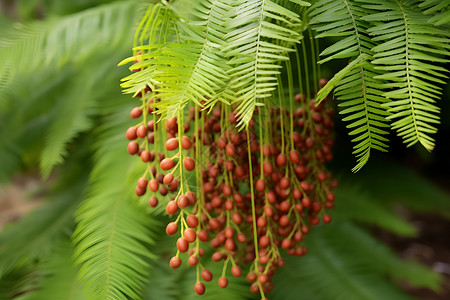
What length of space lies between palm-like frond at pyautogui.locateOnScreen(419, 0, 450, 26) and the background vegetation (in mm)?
467

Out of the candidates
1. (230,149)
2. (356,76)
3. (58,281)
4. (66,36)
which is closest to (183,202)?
(230,149)

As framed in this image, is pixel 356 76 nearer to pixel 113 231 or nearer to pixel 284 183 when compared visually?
pixel 284 183

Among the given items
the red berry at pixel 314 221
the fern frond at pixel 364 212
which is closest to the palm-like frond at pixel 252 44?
the red berry at pixel 314 221

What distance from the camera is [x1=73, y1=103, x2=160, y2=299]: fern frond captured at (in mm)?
729

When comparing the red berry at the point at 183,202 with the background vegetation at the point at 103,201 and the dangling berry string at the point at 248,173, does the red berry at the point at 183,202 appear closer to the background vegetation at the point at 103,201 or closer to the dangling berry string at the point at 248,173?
the dangling berry string at the point at 248,173

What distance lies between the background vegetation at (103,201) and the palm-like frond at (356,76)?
1.22 ft

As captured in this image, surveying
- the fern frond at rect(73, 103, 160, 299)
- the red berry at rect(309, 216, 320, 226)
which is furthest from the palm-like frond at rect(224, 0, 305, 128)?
the fern frond at rect(73, 103, 160, 299)

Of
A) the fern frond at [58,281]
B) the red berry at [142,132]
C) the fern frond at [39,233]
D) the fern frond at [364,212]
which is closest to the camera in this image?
the red berry at [142,132]

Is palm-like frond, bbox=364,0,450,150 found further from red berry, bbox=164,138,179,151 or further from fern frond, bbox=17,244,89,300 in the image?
fern frond, bbox=17,244,89,300

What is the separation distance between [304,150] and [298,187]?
0.06 meters

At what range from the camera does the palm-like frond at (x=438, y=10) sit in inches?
19.0

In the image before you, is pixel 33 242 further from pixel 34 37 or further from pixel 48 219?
pixel 34 37

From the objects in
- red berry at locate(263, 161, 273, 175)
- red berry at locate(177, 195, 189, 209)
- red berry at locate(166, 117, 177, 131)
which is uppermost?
red berry at locate(166, 117, 177, 131)

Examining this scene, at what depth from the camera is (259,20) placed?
0.51 m
